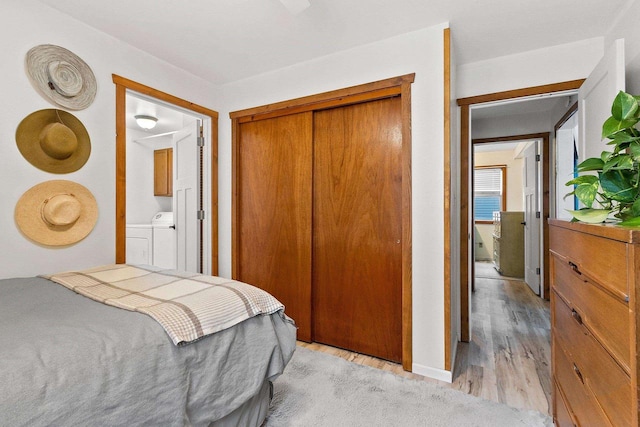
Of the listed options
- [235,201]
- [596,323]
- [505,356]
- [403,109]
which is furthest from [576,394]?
[235,201]

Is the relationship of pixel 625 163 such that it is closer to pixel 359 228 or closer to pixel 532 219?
pixel 359 228

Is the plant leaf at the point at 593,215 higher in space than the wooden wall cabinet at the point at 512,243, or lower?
higher

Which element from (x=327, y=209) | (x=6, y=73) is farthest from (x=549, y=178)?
(x=6, y=73)

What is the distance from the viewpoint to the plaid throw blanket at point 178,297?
108 cm

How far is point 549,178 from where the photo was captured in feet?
12.2

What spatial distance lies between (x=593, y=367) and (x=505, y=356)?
1.60 m

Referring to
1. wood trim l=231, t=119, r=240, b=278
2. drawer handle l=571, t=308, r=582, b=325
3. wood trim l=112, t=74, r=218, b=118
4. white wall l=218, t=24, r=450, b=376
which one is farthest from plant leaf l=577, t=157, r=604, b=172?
wood trim l=112, t=74, r=218, b=118

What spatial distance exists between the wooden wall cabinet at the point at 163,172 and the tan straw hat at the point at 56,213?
2.54m

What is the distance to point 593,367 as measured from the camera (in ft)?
3.19

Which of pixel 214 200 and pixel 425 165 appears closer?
pixel 425 165

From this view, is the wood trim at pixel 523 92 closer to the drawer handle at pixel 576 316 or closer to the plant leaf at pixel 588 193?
the plant leaf at pixel 588 193

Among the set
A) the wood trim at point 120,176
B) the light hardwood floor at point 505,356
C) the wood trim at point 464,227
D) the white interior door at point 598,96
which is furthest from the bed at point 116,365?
the white interior door at point 598,96

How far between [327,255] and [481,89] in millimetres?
1828

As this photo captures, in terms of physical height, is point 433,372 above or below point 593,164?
below
